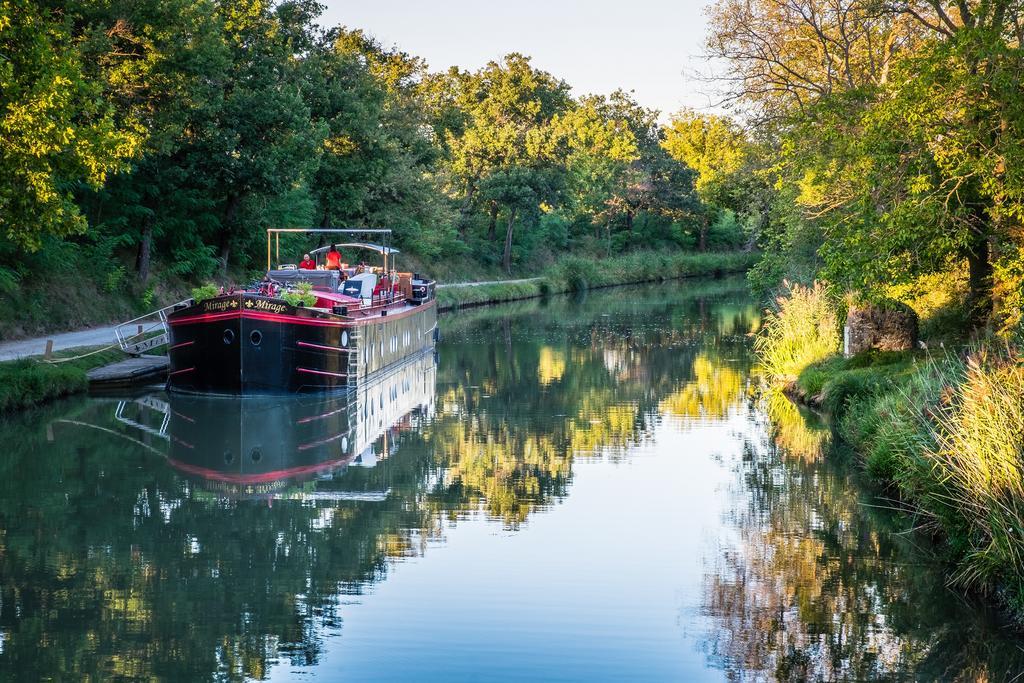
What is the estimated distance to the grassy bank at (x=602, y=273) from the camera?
60531mm

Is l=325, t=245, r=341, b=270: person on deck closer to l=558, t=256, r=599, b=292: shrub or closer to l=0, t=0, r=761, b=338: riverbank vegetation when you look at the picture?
l=0, t=0, r=761, b=338: riverbank vegetation

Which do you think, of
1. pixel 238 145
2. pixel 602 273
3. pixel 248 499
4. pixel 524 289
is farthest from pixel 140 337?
pixel 602 273

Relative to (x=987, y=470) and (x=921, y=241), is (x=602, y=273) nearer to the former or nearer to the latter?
(x=921, y=241)

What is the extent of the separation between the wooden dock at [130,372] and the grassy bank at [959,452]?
1525 centimetres

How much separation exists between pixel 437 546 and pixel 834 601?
452 cm

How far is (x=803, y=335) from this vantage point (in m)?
28.2

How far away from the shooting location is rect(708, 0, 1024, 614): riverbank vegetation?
40.8ft

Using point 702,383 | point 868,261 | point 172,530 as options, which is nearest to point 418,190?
point 702,383

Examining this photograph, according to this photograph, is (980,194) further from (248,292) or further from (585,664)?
(248,292)

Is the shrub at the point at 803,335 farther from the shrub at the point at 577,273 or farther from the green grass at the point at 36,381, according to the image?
the shrub at the point at 577,273

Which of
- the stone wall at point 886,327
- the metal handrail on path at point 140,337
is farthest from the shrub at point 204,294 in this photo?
the stone wall at point 886,327

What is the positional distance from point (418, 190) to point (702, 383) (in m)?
25.8

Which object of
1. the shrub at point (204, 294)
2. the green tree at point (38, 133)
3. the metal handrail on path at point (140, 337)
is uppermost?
the green tree at point (38, 133)

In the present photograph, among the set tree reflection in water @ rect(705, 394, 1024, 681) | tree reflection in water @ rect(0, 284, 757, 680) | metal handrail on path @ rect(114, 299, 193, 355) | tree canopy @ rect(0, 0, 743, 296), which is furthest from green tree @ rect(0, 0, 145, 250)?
tree reflection in water @ rect(705, 394, 1024, 681)
